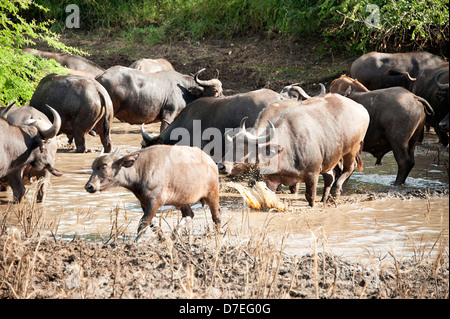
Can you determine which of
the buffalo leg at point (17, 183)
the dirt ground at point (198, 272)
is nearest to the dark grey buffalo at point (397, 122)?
the dirt ground at point (198, 272)

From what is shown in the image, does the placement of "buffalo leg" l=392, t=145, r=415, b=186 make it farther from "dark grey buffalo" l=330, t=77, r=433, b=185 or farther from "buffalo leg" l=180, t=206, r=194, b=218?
"buffalo leg" l=180, t=206, r=194, b=218

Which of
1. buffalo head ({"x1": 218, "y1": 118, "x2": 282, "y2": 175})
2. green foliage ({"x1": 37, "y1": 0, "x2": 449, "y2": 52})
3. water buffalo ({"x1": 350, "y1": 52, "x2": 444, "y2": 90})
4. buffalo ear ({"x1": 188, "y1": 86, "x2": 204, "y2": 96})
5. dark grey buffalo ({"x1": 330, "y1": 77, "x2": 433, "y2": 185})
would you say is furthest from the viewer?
green foliage ({"x1": 37, "y1": 0, "x2": 449, "y2": 52})

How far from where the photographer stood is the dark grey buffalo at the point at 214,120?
8.83 m

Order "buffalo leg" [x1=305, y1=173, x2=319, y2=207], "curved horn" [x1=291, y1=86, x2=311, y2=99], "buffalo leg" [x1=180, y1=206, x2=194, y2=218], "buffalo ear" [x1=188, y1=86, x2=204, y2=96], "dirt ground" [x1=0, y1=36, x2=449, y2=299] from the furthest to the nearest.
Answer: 1. "buffalo ear" [x1=188, y1=86, x2=204, y2=96]
2. "curved horn" [x1=291, y1=86, x2=311, y2=99]
3. "buffalo leg" [x1=305, y1=173, x2=319, y2=207]
4. "buffalo leg" [x1=180, y1=206, x2=194, y2=218]
5. "dirt ground" [x1=0, y1=36, x2=449, y2=299]

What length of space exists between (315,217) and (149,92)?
5.80 m

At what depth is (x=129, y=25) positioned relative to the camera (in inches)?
869

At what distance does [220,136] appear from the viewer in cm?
887

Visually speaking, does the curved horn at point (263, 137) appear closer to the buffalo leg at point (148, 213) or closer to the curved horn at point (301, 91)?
the buffalo leg at point (148, 213)

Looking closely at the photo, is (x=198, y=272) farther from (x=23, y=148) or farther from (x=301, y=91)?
(x=301, y=91)

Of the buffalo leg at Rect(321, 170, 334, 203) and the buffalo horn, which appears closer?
the buffalo horn

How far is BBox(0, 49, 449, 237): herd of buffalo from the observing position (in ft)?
19.7

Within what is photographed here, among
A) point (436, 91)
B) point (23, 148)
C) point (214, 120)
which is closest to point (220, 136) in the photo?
point (214, 120)

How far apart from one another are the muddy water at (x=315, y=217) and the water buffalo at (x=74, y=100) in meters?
0.71

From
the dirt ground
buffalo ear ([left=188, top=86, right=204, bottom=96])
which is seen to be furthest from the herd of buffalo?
the dirt ground
